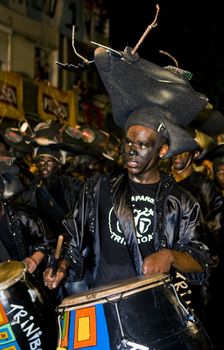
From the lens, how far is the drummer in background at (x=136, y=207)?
354cm

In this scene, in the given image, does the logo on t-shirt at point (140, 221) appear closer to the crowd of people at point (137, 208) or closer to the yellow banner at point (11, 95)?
the crowd of people at point (137, 208)

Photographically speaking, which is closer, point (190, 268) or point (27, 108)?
point (190, 268)

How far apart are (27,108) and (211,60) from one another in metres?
8.29

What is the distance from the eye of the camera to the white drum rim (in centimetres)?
290

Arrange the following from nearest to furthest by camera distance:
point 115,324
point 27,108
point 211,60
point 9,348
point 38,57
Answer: point 115,324 < point 9,348 < point 27,108 < point 38,57 < point 211,60

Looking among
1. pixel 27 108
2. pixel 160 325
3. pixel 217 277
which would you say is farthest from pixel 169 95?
pixel 27 108

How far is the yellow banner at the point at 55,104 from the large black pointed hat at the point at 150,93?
1137 centimetres

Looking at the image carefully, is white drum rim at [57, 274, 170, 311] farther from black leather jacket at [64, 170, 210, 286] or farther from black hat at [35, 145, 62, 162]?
black hat at [35, 145, 62, 162]

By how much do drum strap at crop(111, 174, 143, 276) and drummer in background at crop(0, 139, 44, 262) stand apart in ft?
3.93

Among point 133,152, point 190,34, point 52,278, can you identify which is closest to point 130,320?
point 52,278

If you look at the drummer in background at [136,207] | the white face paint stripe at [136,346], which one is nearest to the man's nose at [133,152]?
the drummer in background at [136,207]

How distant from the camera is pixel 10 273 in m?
3.54

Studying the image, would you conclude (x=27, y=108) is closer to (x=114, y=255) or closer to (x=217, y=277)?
(x=217, y=277)

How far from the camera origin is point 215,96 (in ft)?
76.9
